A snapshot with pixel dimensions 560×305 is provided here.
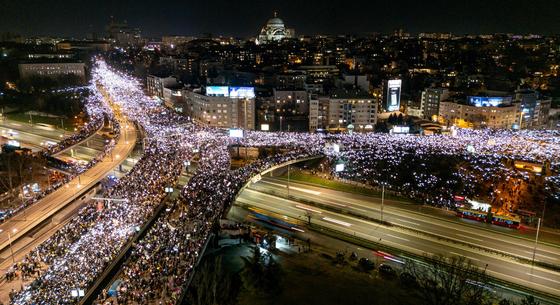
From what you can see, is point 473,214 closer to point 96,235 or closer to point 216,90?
point 96,235

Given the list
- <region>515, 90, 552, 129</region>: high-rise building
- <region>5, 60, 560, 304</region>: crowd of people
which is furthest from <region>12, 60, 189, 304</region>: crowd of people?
<region>515, 90, 552, 129</region>: high-rise building

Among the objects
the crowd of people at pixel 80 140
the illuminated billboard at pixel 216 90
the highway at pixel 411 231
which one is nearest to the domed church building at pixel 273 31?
the crowd of people at pixel 80 140

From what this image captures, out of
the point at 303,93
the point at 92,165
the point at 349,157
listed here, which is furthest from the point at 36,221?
the point at 303,93

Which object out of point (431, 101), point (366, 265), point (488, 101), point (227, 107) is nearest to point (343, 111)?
point (227, 107)

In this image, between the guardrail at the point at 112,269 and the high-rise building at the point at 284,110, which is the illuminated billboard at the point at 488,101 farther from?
the guardrail at the point at 112,269

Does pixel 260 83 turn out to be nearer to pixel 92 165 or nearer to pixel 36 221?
pixel 92 165
